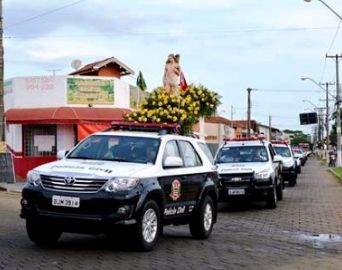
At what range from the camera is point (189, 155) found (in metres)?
11.8

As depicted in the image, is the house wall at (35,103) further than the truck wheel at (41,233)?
Yes

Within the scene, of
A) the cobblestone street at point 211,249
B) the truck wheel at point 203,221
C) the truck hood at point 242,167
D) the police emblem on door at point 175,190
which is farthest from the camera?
the truck hood at point 242,167

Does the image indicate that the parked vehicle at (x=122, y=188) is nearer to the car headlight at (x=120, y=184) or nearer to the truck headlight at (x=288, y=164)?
the car headlight at (x=120, y=184)

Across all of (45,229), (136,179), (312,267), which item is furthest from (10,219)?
(312,267)

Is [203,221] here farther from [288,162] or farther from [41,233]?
[288,162]

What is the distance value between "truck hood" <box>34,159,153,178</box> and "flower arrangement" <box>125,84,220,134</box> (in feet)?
41.5

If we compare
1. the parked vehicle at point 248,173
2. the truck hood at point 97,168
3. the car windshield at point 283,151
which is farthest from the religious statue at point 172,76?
the truck hood at point 97,168

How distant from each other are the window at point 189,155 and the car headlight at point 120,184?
204cm

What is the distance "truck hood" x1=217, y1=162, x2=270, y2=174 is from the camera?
1797cm

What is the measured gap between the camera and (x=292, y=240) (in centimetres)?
1217

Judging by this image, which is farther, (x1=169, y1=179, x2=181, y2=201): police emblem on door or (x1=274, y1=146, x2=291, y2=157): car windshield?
(x1=274, y1=146, x2=291, y2=157): car windshield

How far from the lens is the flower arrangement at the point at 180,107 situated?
22.9 m

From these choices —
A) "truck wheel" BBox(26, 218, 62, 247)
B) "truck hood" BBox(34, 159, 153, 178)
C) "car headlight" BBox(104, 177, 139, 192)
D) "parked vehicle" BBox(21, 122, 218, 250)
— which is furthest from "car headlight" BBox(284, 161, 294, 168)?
"car headlight" BBox(104, 177, 139, 192)

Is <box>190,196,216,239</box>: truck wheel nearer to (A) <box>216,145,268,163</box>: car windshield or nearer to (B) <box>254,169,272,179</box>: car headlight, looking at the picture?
(B) <box>254,169,272,179</box>: car headlight
